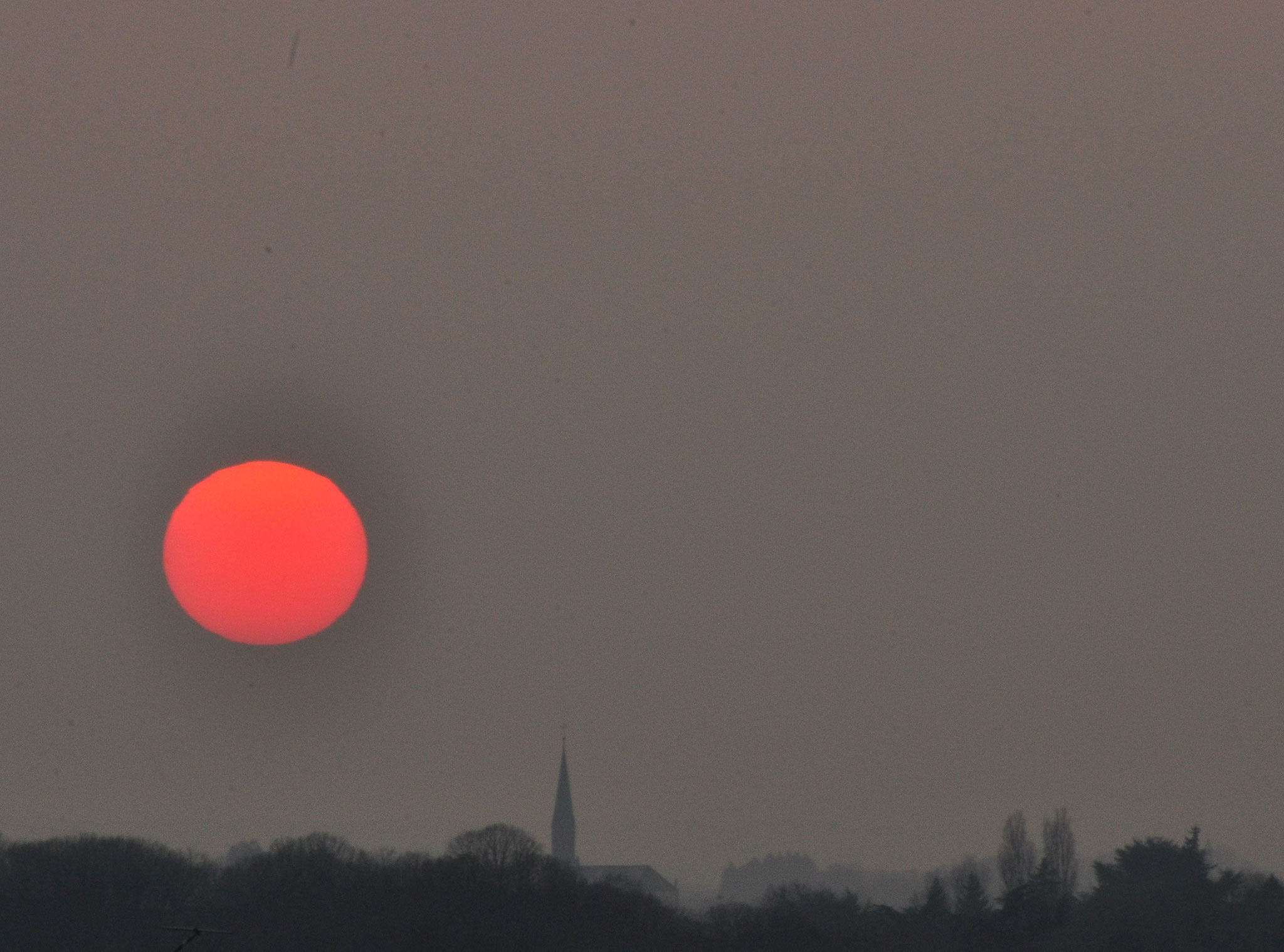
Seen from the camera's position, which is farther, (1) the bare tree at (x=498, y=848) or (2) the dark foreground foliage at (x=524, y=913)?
(1) the bare tree at (x=498, y=848)

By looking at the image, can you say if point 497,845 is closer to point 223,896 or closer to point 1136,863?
point 223,896

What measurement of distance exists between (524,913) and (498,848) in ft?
111

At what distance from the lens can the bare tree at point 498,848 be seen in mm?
165625

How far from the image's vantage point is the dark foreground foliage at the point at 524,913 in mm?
132250

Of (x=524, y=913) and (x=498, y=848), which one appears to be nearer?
(x=524, y=913)

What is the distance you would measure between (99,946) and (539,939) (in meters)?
31.9

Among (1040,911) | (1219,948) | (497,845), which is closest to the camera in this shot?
(1219,948)

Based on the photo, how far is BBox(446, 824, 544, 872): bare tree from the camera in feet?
543

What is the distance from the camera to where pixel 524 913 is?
145875mm

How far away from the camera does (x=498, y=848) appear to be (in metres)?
179

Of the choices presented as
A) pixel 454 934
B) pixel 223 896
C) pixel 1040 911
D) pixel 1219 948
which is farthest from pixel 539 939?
pixel 1219 948

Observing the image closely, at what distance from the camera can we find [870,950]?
439 ft

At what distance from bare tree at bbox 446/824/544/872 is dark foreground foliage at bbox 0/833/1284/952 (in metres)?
1.77

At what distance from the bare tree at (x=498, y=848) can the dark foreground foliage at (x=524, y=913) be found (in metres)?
1.77
